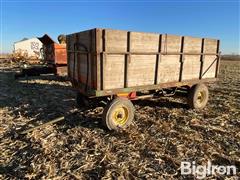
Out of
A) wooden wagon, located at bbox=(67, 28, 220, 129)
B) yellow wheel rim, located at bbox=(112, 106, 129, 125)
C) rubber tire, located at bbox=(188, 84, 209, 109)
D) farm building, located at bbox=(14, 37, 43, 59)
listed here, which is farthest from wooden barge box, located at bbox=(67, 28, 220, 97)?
farm building, located at bbox=(14, 37, 43, 59)

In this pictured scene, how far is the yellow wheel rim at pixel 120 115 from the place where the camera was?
224 inches

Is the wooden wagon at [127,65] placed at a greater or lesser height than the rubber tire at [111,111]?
greater

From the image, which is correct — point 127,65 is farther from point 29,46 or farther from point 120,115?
point 29,46

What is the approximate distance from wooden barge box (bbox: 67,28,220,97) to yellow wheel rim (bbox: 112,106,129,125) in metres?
0.50

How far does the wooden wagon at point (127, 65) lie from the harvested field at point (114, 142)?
631 millimetres

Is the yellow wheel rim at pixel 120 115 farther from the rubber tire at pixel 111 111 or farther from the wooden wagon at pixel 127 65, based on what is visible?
the rubber tire at pixel 111 111

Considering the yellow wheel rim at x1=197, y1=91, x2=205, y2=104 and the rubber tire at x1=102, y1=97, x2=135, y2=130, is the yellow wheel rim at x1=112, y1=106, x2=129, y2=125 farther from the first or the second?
the yellow wheel rim at x1=197, y1=91, x2=205, y2=104

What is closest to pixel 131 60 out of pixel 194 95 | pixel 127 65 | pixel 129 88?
pixel 127 65

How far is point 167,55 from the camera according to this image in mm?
6355

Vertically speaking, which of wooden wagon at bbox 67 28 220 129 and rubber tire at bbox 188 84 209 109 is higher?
wooden wagon at bbox 67 28 220 129

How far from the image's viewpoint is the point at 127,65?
217 inches

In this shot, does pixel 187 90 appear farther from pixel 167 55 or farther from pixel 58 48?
pixel 58 48

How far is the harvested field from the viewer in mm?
3996

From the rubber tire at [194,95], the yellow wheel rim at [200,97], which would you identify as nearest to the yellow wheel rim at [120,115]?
the rubber tire at [194,95]
